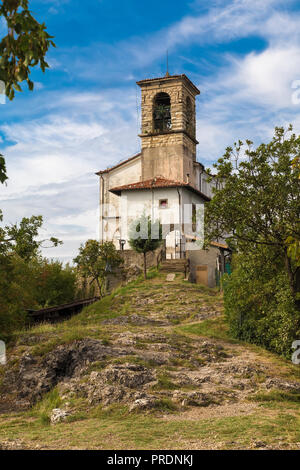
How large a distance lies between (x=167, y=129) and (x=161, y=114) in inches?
62.8

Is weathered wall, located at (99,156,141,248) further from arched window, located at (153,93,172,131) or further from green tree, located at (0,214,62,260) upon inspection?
green tree, located at (0,214,62,260)

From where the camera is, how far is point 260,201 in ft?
52.4

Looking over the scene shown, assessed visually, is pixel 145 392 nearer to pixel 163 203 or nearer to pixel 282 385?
pixel 282 385

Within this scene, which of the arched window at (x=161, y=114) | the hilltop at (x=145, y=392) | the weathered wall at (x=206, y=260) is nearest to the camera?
the hilltop at (x=145, y=392)

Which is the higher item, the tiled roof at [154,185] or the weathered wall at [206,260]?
the tiled roof at [154,185]

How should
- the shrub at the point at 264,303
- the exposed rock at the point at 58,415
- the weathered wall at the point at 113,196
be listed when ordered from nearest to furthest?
the exposed rock at the point at 58,415 < the shrub at the point at 264,303 < the weathered wall at the point at 113,196

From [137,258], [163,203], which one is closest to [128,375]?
[137,258]

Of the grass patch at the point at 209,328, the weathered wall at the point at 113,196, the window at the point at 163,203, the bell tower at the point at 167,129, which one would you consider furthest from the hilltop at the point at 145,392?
the bell tower at the point at 167,129

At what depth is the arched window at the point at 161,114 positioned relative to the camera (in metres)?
45.6

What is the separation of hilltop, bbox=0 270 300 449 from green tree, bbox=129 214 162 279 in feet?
48.0

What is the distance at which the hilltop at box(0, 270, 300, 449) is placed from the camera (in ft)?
26.8

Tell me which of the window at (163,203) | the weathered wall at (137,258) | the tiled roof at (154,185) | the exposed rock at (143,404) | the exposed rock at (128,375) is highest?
the tiled roof at (154,185)

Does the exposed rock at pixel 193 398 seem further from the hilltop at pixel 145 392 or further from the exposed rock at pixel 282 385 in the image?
the exposed rock at pixel 282 385

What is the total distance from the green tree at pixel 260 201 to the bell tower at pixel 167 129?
89.4 ft
